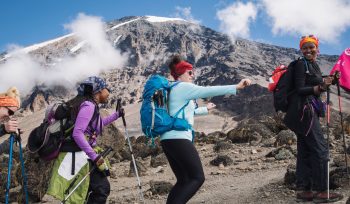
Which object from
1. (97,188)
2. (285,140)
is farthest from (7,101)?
(285,140)

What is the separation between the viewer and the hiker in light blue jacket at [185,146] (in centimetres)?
476

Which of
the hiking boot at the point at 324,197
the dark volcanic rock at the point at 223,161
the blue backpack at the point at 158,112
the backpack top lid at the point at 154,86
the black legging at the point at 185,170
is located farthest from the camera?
the dark volcanic rock at the point at 223,161

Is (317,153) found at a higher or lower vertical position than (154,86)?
lower

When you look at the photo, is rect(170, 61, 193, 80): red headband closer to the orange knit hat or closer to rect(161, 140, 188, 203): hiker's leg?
rect(161, 140, 188, 203): hiker's leg

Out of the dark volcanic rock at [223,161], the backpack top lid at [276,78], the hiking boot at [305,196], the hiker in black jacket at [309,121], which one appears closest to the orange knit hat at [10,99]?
the backpack top lid at [276,78]

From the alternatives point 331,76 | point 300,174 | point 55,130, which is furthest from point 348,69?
point 55,130

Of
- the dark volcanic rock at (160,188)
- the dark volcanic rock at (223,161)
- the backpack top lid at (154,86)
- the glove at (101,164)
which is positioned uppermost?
the backpack top lid at (154,86)

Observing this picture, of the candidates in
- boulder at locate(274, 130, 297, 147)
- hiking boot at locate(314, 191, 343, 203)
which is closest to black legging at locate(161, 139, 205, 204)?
hiking boot at locate(314, 191, 343, 203)

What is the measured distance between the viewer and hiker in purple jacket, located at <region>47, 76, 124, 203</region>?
510cm

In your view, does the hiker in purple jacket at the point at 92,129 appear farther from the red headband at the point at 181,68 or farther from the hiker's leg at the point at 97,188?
the red headband at the point at 181,68

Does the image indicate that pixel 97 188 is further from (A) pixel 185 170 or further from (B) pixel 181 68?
(B) pixel 181 68

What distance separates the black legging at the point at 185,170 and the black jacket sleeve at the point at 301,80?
1987 mm

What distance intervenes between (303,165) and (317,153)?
380 millimetres

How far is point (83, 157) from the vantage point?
5.32m
